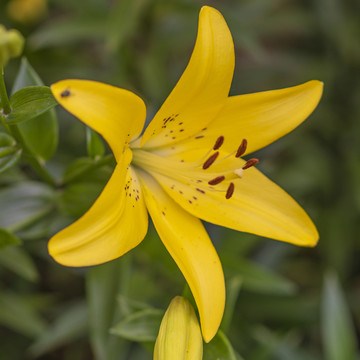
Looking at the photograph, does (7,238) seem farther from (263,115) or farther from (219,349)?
(263,115)

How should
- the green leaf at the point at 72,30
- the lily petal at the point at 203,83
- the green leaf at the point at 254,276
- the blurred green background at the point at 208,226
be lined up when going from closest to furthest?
the lily petal at the point at 203,83 < the blurred green background at the point at 208,226 < the green leaf at the point at 254,276 < the green leaf at the point at 72,30

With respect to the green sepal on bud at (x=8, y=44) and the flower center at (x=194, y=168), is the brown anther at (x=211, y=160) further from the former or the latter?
the green sepal on bud at (x=8, y=44)

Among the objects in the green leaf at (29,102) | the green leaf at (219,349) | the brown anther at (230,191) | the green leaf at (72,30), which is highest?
the green leaf at (29,102)

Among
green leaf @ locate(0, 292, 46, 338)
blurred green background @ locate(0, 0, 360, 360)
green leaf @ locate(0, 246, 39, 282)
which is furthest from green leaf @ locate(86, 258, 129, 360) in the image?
green leaf @ locate(0, 292, 46, 338)

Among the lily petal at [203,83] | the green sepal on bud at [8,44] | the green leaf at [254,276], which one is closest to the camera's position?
the green sepal on bud at [8,44]

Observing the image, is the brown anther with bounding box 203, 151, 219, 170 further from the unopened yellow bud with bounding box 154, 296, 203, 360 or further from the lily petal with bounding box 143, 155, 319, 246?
the unopened yellow bud with bounding box 154, 296, 203, 360

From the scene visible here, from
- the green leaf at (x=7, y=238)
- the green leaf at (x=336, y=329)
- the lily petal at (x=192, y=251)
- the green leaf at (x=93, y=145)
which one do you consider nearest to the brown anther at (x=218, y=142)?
the lily petal at (x=192, y=251)

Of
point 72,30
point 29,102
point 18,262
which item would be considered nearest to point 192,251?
point 29,102

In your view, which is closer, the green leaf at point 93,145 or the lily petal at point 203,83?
the lily petal at point 203,83
